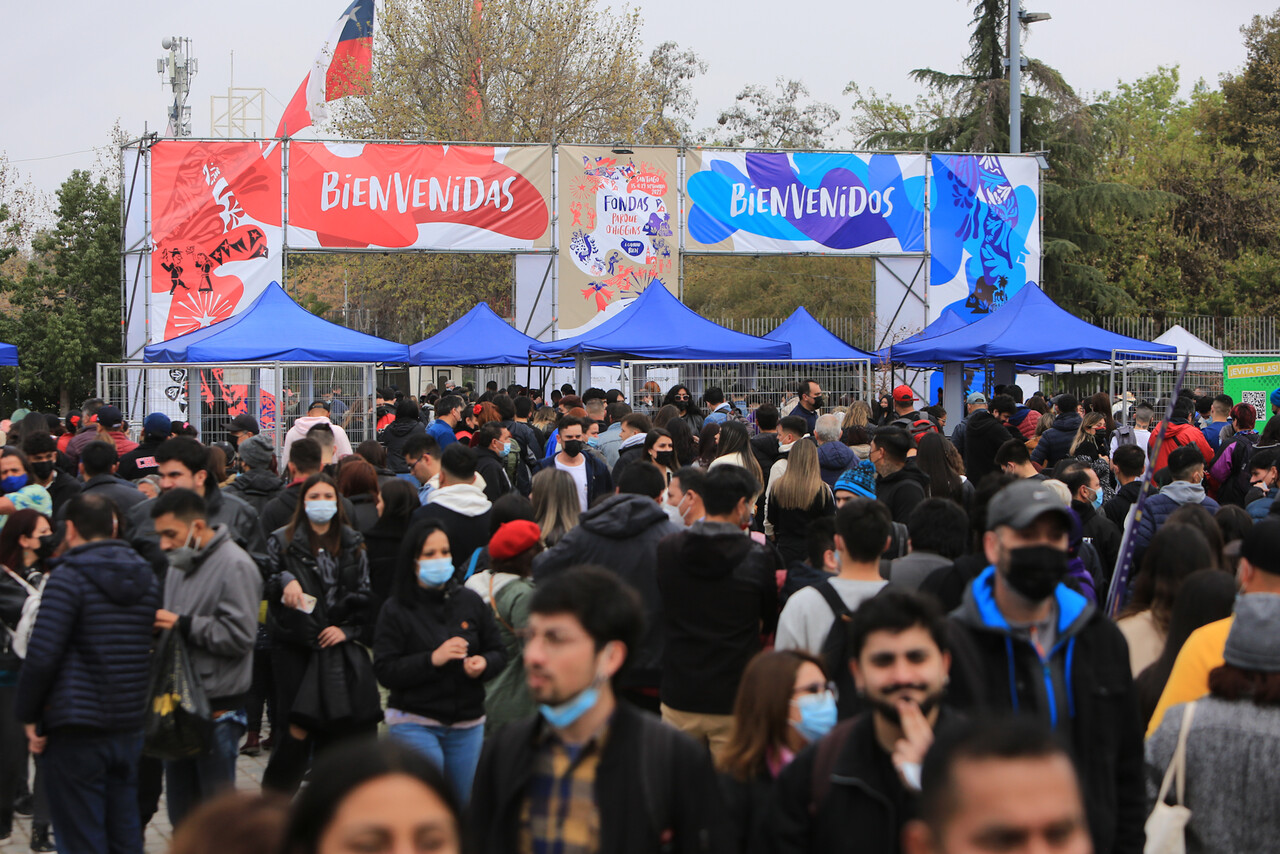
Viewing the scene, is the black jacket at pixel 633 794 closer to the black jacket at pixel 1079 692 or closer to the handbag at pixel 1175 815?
the black jacket at pixel 1079 692

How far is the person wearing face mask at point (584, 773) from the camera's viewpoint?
2635 millimetres

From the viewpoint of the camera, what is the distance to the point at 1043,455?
1076 centimetres

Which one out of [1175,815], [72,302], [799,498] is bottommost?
[1175,815]

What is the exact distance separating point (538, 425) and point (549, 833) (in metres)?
10.4

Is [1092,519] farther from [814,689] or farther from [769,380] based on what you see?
[769,380]

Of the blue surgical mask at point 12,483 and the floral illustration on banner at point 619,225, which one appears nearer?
the blue surgical mask at point 12,483

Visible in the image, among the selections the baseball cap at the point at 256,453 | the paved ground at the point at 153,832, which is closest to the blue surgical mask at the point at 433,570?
the paved ground at the point at 153,832

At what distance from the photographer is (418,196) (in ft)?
70.5

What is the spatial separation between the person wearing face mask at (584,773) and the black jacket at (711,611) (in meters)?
2.09

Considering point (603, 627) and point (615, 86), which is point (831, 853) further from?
point (615, 86)

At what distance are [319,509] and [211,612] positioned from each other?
813 mm

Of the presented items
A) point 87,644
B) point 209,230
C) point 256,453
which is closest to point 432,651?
point 87,644

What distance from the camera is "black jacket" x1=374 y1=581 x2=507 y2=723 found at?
487cm

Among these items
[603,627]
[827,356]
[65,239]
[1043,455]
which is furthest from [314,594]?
[65,239]
